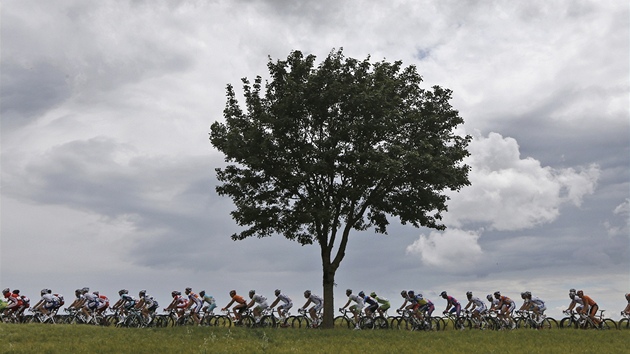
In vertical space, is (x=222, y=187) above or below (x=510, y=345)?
above

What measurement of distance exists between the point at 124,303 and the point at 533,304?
892 inches

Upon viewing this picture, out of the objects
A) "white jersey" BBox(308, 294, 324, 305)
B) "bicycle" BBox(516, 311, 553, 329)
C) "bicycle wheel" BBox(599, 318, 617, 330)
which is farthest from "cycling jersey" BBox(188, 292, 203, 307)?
"bicycle wheel" BBox(599, 318, 617, 330)

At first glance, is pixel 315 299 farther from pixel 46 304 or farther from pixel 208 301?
pixel 46 304

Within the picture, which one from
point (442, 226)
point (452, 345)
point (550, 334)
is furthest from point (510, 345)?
point (442, 226)

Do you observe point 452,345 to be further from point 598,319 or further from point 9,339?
point 9,339

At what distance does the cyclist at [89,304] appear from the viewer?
3322cm

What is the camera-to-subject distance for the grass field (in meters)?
21.1

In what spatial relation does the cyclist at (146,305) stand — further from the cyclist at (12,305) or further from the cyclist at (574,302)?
the cyclist at (574,302)

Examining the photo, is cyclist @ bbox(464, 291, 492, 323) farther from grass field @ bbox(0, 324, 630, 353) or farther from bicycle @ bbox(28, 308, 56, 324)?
bicycle @ bbox(28, 308, 56, 324)

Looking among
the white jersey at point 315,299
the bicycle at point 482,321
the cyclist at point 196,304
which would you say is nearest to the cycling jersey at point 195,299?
the cyclist at point 196,304

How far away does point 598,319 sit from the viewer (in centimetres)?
3225

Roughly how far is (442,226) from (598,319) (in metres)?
9.52

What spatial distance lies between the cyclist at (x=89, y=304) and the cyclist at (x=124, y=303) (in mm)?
1469

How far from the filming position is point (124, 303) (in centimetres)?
3250
